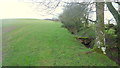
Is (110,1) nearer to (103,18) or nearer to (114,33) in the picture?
(103,18)

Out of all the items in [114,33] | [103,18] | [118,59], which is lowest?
[118,59]

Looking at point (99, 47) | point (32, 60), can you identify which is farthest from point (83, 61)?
point (32, 60)

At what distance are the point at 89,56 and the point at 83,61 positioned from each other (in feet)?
2.83

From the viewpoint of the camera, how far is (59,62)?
9180mm

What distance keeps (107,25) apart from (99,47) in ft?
5.51

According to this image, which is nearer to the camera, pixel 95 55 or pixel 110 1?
pixel 110 1

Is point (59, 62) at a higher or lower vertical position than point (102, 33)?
lower

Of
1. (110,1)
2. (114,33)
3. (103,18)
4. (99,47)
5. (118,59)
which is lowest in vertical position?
(118,59)

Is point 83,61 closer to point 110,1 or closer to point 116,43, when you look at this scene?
point 116,43

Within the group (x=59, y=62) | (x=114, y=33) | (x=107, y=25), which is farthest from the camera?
(x=107, y=25)

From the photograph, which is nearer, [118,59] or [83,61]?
[83,61]

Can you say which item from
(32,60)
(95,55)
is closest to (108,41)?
(95,55)

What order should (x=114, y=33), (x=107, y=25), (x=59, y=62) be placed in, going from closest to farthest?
(x=59, y=62)
(x=114, y=33)
(x=107, y=25)

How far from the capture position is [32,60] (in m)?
9.66
